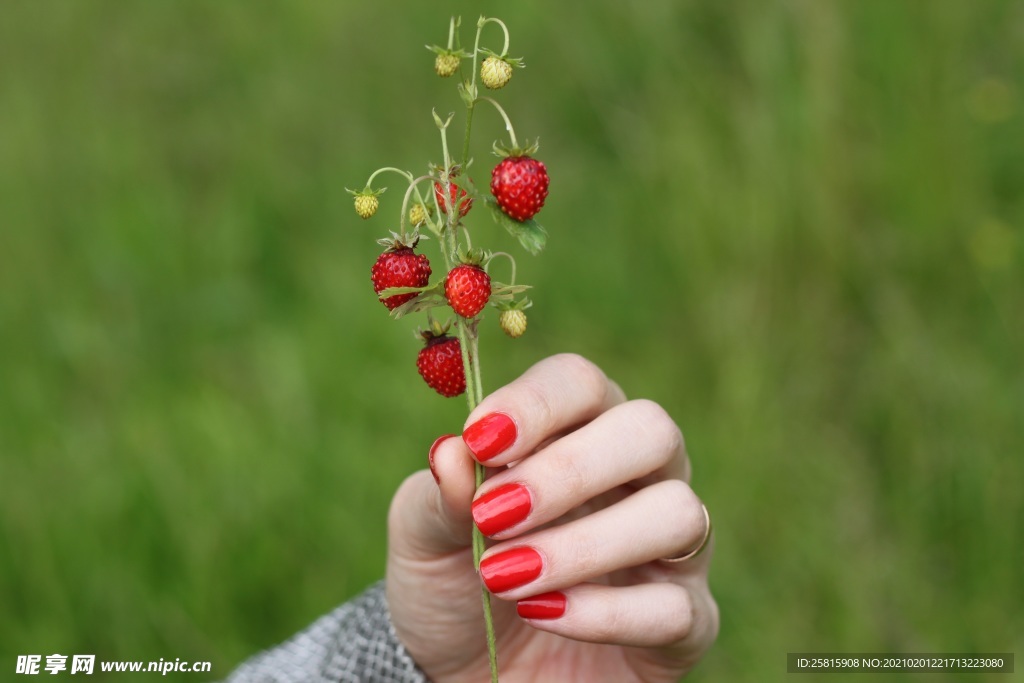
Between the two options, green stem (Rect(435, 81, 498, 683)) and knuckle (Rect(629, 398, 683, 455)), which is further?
knuckle (Rect(629, 398, 683, 455))

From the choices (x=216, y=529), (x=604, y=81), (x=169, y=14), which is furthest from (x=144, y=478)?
(x=169, y=14)

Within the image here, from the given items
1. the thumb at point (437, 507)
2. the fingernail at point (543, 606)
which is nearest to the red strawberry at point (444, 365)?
the thumb at point (437, 507)

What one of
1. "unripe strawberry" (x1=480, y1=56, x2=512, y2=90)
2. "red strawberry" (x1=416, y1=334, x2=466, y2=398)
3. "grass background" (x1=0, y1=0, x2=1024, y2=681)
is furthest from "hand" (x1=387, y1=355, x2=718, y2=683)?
"grass background" (x1=0, y1=0, x2=1024, y2=681)

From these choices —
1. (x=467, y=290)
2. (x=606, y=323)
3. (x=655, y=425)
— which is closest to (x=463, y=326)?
(x=467, y=290)

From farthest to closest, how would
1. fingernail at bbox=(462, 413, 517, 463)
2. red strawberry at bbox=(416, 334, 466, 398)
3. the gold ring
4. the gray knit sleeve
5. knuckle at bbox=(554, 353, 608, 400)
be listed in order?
the gray knit sleeve < the gold ring < knuckle at bbox=(554, 353, 608, 400) < fingernail at bbox=(462, 413, 517, 463) < red strawberry at bbox=(416, 334, 466, 398)

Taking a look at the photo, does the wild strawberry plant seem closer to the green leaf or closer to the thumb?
the green leaf

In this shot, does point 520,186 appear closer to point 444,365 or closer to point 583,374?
point 444,365
